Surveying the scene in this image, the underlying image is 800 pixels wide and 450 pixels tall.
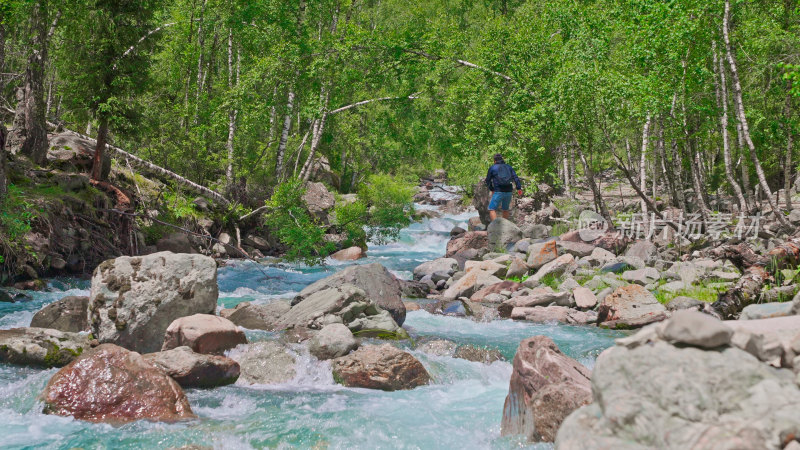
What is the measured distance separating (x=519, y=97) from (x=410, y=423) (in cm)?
1443

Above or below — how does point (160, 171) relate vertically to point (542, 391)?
above

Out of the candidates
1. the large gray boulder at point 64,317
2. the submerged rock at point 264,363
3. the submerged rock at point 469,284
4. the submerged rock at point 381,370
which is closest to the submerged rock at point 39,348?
the large gray boulder at point 64,317

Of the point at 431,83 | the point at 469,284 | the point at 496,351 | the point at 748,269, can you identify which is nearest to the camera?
the point at 496,351

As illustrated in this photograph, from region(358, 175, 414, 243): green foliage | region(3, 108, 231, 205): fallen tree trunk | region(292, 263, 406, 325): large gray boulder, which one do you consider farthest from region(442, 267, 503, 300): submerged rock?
region(3, 108, 231, 205): fallen tree trunk

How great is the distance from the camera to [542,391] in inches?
184

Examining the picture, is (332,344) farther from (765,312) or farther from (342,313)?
(765,312)

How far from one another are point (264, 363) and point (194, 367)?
94 centimetres

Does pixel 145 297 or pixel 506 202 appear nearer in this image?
pixel 145 297

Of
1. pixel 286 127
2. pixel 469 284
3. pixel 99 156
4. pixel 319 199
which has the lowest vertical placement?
pixel 469 284

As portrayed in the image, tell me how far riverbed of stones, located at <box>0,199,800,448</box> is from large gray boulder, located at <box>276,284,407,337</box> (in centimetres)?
3

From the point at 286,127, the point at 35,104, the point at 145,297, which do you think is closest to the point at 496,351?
the point at 145,297

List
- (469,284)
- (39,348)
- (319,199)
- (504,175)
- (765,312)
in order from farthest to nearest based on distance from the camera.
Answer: (319,199) < (504,175) < (469,284) < (39,348) < (765,312)

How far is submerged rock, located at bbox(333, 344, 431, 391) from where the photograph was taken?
679 cm

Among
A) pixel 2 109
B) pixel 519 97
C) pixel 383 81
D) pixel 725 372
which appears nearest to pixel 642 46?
pixel 519 97
